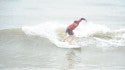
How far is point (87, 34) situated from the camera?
2056cm

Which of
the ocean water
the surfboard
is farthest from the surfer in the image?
the ocean water

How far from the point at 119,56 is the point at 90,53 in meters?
1.19

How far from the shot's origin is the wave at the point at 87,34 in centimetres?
1917

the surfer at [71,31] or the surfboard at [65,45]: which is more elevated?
the surfer at [71,31]

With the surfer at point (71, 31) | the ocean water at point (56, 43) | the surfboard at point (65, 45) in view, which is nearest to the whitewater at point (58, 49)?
the ocean water at point (56, 43)

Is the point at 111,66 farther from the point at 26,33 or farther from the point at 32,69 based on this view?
the point at 26,33

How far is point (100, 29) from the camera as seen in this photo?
70.8 feet

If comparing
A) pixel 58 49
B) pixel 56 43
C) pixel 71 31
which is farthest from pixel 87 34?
pixel 58 49

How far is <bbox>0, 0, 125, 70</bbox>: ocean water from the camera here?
15703 millimetres

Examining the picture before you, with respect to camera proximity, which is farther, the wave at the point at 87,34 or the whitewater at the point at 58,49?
the wave at the point at 87,34

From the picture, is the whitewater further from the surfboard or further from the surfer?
the surfer

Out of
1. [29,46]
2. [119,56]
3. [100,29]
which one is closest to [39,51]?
[29,46]

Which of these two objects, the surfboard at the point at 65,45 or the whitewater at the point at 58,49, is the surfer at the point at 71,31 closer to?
the surfboard at the point at 65,45

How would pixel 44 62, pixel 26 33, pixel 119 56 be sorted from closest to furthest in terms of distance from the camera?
pixel 44 62
pixel 119 56
pixel 26 33
